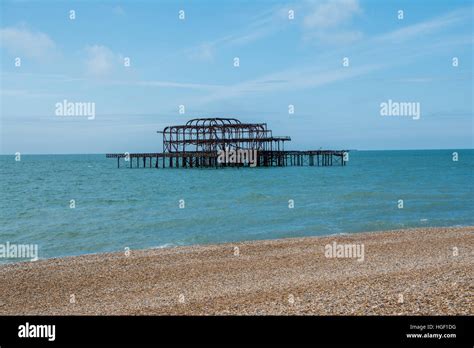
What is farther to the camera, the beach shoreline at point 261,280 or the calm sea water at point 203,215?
the calm sea water at point 203,215

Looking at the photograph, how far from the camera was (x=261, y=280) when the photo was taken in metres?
11.9

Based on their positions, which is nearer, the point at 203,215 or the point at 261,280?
the point at 261,280

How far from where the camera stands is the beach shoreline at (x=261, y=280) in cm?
837

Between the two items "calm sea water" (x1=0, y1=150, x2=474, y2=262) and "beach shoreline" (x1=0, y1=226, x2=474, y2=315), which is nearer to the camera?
"beach shoreline" (x1=0, y1=226, x2=474, y2=315)

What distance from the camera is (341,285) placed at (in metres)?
10.2

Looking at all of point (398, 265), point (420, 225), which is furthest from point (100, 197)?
point (398, 265)

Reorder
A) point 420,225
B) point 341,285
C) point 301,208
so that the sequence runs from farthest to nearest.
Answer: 1. point 301,208
2. point 420,225
3. point 341,285

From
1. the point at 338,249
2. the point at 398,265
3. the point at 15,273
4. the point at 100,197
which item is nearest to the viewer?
the point at 398,265

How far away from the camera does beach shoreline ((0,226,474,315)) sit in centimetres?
837
